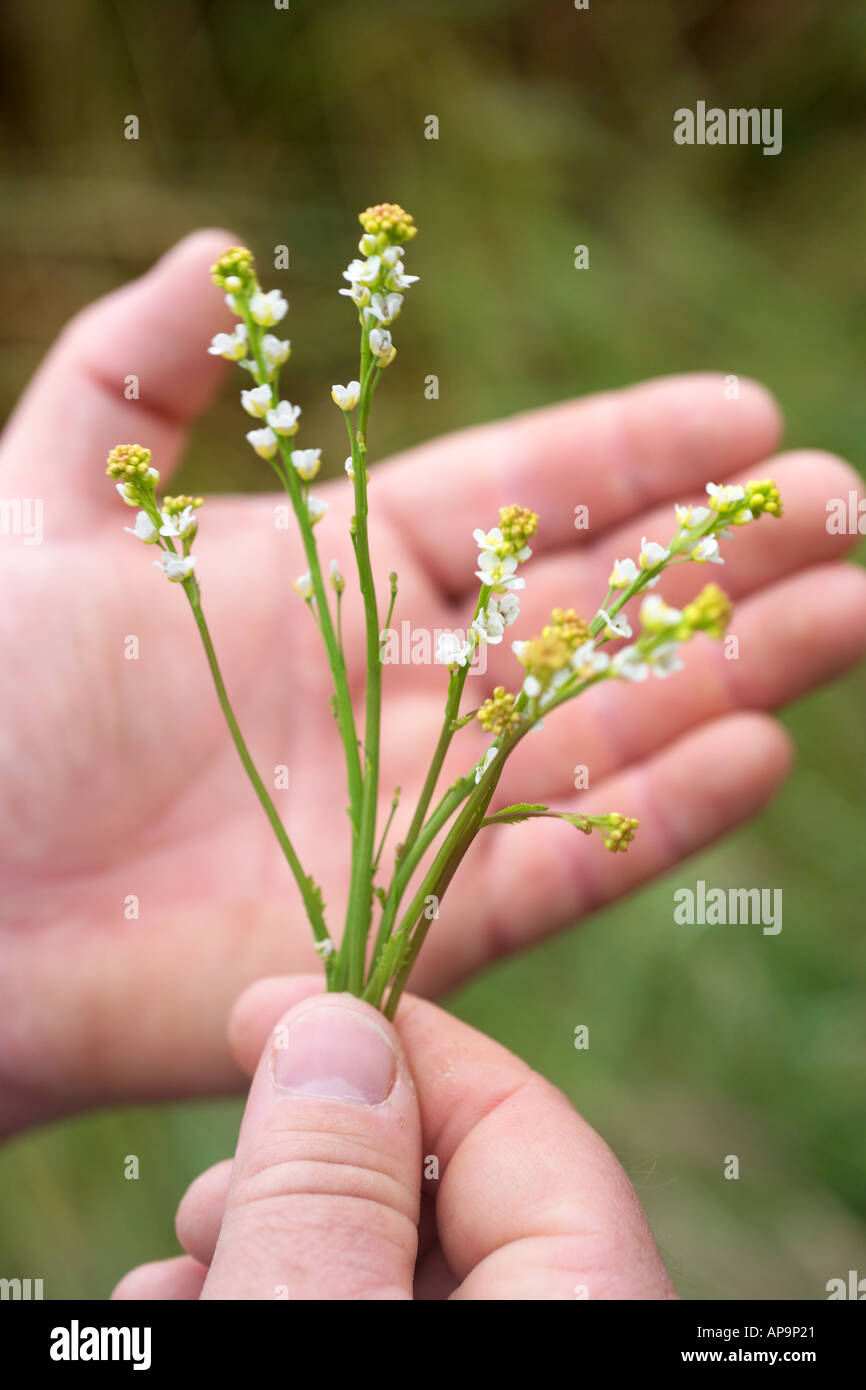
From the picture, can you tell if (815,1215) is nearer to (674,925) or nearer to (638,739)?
(674,925)

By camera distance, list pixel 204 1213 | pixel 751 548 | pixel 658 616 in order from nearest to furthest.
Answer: pixel 658 616 < pixel 204 1213 < pixel 751 548

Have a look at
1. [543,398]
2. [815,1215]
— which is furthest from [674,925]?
[543,398]

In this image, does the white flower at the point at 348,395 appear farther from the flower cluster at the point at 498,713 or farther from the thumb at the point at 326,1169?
the thumb at the point at 326,1169

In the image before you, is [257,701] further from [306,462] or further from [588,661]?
[588,661]

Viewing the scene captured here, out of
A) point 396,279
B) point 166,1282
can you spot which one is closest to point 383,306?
point 396,279

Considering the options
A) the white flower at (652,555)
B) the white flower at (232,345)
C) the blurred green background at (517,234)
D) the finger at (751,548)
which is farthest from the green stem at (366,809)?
the blurred green background at (517,234)

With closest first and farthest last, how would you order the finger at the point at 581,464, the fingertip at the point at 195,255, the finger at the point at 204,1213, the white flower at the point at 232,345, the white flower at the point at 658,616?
the white flower at the point at 658,616 < the white flower at the point at 232,345 < the finger at the point at 204,1213 < the fingertip at the point at 195,255 < the finger at the point at 581,464

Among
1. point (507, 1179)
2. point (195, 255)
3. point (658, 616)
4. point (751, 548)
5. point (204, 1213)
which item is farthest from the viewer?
point (751, 548)
